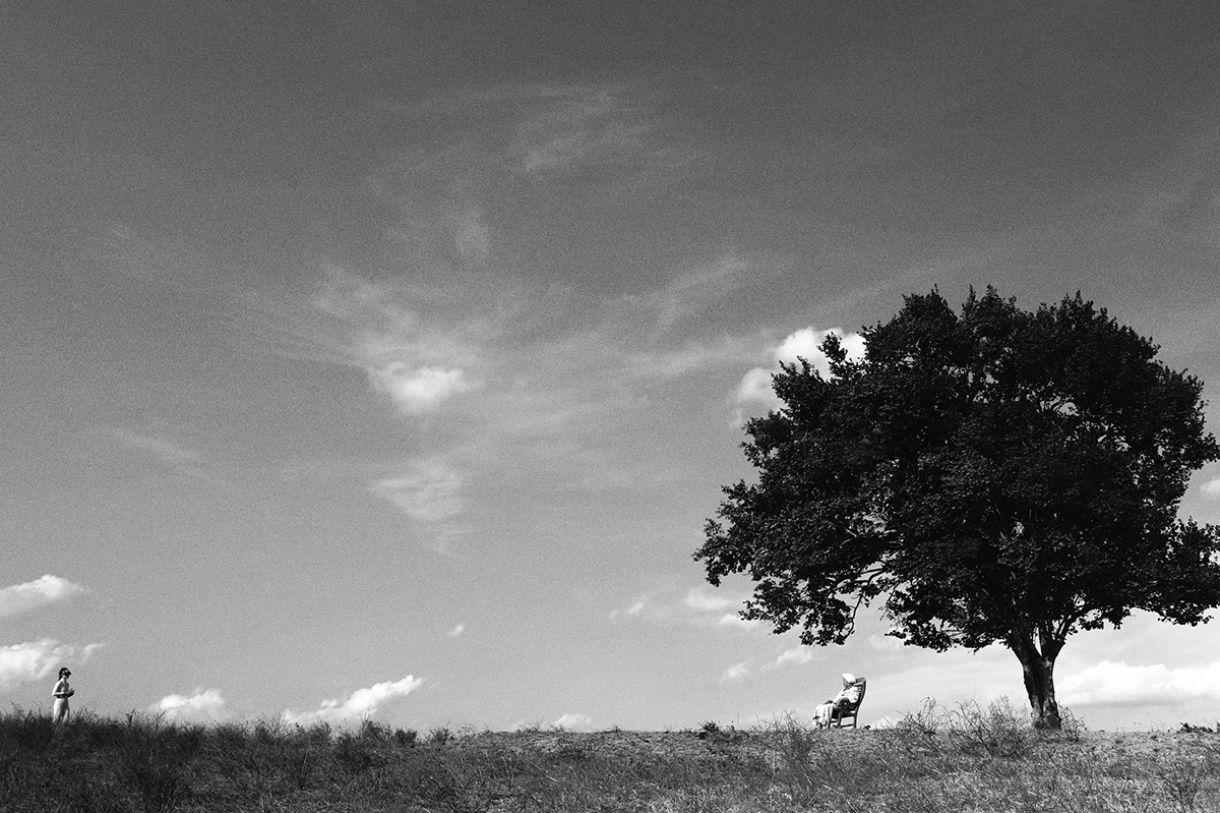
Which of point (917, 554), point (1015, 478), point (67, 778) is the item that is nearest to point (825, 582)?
point (917, 554)

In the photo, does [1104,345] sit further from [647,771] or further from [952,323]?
[647,771]

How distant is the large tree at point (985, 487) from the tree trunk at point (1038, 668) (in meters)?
0.05

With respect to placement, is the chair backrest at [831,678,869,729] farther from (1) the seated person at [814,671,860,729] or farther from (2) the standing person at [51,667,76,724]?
(2) the standing person at [51,667,76,724]

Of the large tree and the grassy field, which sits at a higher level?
the large tree

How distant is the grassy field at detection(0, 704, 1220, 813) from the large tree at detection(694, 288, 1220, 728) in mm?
5277

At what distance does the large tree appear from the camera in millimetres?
24203

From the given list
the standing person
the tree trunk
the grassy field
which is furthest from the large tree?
the standing person

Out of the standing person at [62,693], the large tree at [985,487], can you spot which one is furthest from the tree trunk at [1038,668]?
the standing person at [62,693]

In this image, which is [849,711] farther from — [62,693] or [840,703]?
[62,693]

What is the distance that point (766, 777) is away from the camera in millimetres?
15188

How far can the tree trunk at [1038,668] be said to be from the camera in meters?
25.1

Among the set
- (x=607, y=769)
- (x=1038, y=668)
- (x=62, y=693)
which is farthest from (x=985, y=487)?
(x=62, y=693)

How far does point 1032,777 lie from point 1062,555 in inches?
434

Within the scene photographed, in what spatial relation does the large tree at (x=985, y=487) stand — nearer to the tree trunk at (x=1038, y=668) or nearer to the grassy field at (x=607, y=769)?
the tree trunk at (x=1038, y=668)
